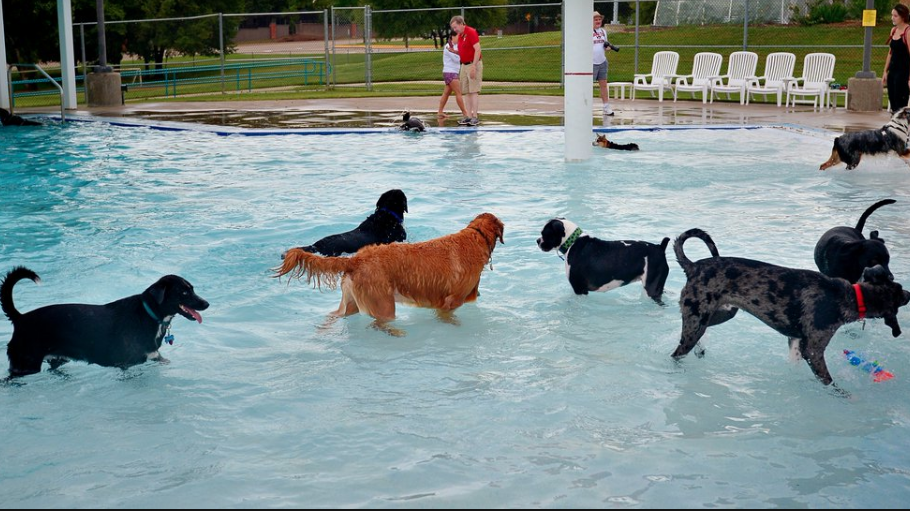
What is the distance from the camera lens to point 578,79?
14.6 meters

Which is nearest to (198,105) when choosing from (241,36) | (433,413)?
(433,413)

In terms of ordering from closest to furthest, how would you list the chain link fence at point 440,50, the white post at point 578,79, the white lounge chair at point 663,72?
1. the white post at point 578,79
2. the white lounge chair at point 663,72
3. the chain link fence at point 440,50

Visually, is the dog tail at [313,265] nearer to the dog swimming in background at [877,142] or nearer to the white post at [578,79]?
the white post at [578,79]

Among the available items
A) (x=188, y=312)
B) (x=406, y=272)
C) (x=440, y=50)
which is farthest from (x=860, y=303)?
(x=440, y=50)

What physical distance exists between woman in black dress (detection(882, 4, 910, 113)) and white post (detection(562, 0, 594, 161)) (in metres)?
6.53

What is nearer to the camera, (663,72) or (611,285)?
(611,285)

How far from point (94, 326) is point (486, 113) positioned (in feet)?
56.5

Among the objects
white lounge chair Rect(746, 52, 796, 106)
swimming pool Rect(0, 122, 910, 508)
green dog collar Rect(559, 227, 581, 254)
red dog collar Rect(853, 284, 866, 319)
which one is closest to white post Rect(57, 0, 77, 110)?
swimming pool Rect(0, 122, 910, 508)

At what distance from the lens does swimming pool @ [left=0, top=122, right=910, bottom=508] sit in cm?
478

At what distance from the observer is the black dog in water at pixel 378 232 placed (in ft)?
27.3

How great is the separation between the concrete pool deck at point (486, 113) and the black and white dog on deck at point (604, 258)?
11905 millimetres

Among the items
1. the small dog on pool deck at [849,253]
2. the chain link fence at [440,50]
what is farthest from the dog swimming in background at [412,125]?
the small dog on pool deck at [849,253]

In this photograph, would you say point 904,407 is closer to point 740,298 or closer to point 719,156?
point 740,298

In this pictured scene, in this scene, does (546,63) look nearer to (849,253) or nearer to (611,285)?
(611,285)
